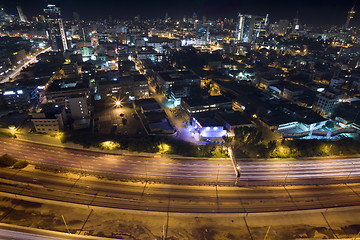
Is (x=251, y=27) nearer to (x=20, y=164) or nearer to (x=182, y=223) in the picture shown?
(x=182, y=223)

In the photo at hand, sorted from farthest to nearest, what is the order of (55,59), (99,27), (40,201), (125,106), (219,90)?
(99,27) < (55,59) < (219,90) < (125,106) < (40,201)

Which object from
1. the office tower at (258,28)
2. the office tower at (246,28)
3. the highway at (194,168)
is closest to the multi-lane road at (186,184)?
the highway at (194,168)

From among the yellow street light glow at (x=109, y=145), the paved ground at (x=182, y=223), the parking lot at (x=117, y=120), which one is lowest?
the paved ground at (x=182, y=223)

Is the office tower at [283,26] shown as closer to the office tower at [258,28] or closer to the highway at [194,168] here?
the office tower at [258,28]

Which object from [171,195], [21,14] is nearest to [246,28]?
[171,195]

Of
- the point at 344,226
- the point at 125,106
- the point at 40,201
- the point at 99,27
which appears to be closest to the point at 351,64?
the point at 344,226

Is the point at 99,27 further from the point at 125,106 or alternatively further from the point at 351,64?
the point at 351,64

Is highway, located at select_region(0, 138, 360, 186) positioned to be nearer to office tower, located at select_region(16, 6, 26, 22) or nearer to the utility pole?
the utility pole
